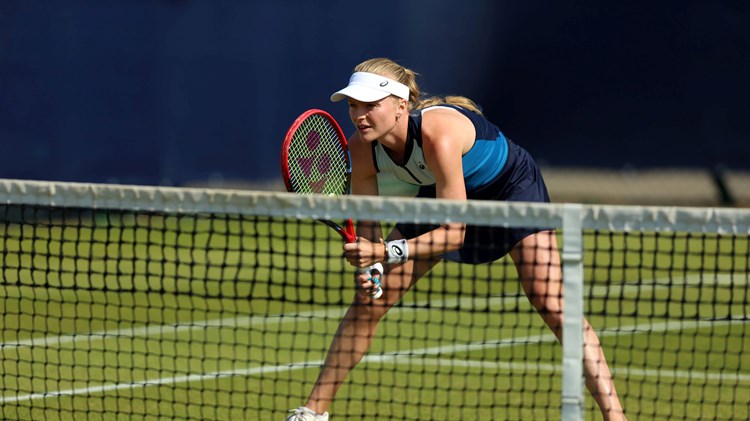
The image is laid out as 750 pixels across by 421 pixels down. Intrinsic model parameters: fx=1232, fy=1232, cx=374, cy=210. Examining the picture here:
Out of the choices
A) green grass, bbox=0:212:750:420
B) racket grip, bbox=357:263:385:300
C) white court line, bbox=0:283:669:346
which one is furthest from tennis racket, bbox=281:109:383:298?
white court line, bbox=0:283:669:346

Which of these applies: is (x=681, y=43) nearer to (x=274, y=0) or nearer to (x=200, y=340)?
(x=274, y=0)

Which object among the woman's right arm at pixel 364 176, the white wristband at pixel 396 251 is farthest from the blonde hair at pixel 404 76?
the white wristband at pixel 396 251

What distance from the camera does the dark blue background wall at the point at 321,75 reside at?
11367 mm

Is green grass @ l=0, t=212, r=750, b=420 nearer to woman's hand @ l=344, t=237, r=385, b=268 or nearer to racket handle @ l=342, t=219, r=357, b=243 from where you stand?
racket handle @ l=342, t=219, r=357, b=243

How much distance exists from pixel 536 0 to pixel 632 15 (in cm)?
101

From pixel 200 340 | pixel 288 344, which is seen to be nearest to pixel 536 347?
pixel 288 344

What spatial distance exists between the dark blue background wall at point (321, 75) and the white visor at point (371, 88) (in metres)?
7.22

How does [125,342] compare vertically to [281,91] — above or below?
below

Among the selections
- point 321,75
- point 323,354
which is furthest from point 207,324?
point 321,75

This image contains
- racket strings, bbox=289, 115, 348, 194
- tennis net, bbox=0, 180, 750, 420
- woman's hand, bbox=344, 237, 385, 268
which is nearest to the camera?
tennis net, bbox=0, 180, 750, 420

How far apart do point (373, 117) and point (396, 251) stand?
51 centimetres

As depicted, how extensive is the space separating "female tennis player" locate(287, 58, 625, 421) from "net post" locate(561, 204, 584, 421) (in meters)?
0.79

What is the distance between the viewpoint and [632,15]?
41.5 feet

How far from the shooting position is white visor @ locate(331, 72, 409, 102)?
4.57m
